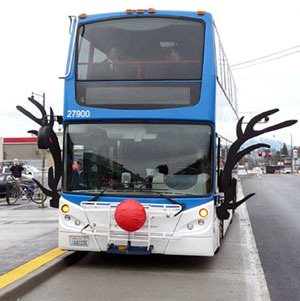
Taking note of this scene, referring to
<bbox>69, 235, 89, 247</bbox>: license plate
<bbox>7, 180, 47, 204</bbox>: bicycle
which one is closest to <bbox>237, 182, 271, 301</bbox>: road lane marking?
<bbox>69, 235, 89, 247</bbox>: license plate

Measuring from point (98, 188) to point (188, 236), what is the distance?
1591 mm

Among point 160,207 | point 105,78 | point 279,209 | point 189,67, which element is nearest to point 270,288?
point 160,207

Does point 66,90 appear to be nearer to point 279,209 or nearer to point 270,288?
point 270,288

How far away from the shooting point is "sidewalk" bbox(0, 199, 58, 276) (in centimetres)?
801

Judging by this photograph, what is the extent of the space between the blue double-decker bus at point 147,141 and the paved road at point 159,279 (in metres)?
0.40

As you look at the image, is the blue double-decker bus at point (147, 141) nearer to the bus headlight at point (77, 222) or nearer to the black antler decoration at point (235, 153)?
the bus headlight at point (77, 222)

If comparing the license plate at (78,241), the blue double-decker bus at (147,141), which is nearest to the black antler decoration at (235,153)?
the blue double-decker bus at (147,141)

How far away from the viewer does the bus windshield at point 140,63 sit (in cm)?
792

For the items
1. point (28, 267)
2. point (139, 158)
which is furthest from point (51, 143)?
point (28, 267)

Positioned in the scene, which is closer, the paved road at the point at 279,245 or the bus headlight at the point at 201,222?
the paved road at the point at 279,245

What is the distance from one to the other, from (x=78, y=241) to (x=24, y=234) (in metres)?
3.33

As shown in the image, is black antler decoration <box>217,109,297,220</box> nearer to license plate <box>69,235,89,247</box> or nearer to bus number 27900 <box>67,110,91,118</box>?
license plate <box>69,235,89,247</box>

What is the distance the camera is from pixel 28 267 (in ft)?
23.5

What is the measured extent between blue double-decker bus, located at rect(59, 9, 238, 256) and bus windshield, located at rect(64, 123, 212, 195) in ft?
0.05
